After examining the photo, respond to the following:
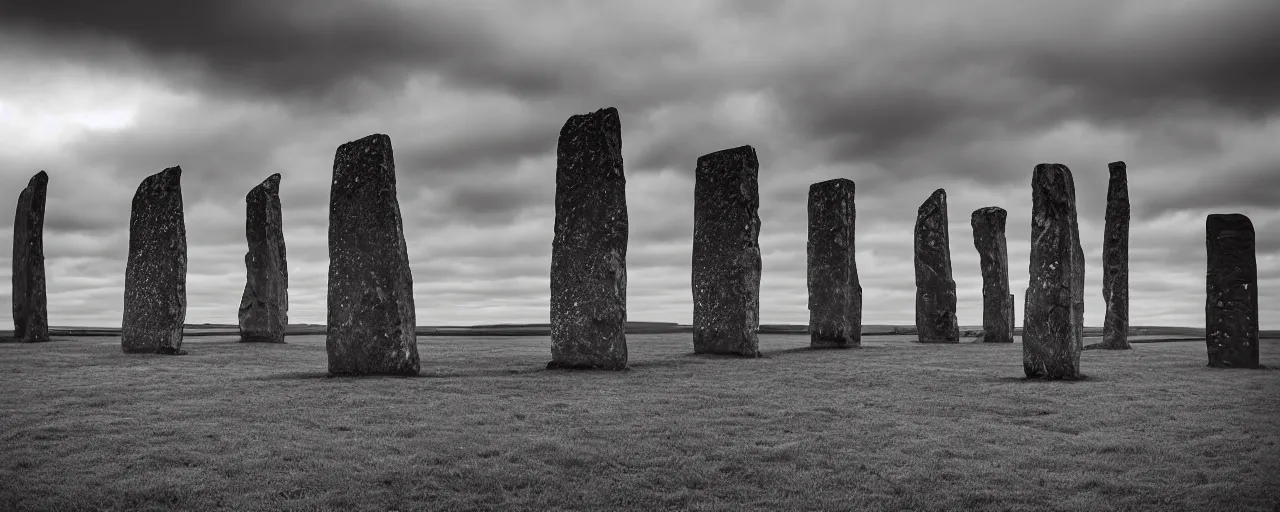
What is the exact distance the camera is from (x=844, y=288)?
2748cm

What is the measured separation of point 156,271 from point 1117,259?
26807 mm


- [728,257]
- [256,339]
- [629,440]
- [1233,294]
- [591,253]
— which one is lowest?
[629,440]

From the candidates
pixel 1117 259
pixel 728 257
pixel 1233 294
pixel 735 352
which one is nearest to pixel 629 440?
pixel 735 352

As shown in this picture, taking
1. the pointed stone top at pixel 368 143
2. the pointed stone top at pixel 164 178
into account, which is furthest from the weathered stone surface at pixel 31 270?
the pointed stone top at pixel 368 143

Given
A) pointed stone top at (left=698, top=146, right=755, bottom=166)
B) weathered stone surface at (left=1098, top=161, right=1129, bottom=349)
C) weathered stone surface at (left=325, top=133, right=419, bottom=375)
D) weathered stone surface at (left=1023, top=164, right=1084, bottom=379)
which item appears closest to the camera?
weathered stone surface at (left=325, top=133, right=419, bottom=375)

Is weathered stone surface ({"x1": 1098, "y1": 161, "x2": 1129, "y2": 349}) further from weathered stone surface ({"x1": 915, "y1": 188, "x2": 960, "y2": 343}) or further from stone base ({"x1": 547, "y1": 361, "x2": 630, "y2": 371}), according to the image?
stone base ({"x1": 547, "y1": 361, "x2": 630, "y2": 371})

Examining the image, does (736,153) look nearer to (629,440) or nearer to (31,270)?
(629,440)

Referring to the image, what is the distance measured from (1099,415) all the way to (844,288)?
1445 cm

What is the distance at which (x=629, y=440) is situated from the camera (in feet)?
35.6

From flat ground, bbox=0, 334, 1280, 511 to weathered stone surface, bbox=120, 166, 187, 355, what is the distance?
4219 mm

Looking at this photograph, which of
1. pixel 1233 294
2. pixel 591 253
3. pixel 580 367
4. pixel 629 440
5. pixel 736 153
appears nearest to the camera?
pixel 629 440

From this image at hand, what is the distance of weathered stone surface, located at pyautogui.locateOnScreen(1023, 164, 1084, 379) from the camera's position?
17125 millimetres

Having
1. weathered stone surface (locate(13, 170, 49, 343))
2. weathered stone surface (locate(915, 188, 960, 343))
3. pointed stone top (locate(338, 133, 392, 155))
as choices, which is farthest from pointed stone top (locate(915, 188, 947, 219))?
weathered stone surface (locate(13, 170, 49, 343))

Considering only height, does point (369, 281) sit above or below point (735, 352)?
above
